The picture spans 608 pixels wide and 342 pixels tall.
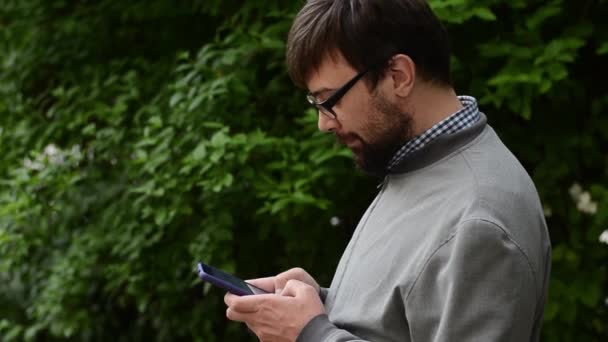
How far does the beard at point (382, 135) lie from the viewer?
1844 mm

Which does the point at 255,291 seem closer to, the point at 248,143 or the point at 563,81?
the point at 248,143

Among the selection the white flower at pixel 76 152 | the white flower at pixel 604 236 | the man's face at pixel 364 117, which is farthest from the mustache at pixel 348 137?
the white flower at pixel 76 152

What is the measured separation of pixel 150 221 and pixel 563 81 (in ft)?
6.31

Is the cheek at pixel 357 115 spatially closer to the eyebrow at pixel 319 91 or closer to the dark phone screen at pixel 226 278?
the eyebrow at pixel 319 91

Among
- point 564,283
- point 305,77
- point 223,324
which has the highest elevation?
point 305,77

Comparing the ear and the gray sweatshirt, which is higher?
the ear

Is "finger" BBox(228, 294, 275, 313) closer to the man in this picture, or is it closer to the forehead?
the man

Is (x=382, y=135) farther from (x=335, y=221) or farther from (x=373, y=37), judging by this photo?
(x=335, y=221)

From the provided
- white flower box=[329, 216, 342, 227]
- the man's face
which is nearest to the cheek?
the man's face

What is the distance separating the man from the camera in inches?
63.4

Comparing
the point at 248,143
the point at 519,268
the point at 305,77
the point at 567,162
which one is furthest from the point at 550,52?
the point at 519,268

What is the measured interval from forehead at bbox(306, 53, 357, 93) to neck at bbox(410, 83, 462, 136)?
0.43 ft

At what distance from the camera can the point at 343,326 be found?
6.12 ft

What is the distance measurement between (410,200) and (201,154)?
201cm
